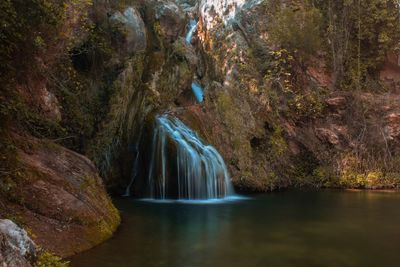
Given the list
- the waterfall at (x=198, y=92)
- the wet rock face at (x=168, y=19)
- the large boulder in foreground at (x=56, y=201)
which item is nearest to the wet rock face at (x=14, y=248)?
the large boulder in foreground at (x=56, y=201)

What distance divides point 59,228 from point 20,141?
1.99 metres

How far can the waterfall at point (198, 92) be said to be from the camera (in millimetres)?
19603

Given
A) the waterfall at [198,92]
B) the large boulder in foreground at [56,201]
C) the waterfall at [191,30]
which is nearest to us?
the large boulder in foreground at [56,201]

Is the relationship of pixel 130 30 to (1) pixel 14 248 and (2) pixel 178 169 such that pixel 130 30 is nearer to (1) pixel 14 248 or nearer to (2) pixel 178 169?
(2) pixel 178 169

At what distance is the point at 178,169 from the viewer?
1398 centimetres

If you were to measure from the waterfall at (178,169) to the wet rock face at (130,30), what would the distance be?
9.06 ft

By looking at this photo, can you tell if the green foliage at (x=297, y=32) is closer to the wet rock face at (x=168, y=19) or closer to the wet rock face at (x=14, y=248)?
the wet rock face at (x=168, y=19)

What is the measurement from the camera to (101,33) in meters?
14.1

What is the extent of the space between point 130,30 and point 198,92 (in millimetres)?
5797

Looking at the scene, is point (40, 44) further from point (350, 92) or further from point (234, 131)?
point (350, 92)

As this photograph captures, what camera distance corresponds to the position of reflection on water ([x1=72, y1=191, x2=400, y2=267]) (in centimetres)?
709

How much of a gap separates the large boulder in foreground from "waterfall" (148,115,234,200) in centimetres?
495

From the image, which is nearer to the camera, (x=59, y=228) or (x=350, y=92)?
(x=59, y=228)

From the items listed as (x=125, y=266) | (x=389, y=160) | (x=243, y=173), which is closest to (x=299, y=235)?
(x=125, y=266)
